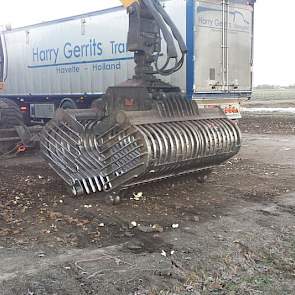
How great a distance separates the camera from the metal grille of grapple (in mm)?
6676

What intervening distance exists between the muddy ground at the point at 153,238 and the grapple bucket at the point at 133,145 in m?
0.36

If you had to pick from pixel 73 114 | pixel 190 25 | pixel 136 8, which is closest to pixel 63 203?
pixel 73 114

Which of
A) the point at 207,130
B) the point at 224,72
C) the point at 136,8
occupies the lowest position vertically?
the point at 207,130

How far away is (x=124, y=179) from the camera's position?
6.77m

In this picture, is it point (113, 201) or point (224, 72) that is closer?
point (113, 201)

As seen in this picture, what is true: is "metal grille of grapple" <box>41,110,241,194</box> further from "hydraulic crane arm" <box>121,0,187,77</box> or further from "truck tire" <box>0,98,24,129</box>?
"truck tire" <box>0,98,24,129</box>

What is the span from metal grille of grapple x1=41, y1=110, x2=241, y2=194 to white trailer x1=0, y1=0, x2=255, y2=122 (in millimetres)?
3270

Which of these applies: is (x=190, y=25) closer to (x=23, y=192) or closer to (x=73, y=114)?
(x=73, y=114)

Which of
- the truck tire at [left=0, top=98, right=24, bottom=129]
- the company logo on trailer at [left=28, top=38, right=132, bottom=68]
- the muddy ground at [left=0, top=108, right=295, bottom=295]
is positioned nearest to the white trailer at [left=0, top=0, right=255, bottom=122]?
the company logo on trailer at [left=28, top=38, right=132, bottom=68]

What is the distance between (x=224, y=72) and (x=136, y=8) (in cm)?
456

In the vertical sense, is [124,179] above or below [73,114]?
below

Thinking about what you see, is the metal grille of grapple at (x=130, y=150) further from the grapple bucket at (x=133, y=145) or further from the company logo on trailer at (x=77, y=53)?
the company logo on trailer at (x=77, y=53)

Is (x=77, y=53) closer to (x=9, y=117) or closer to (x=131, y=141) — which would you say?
(x=9, y=117)

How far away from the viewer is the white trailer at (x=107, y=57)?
35.5 ft
